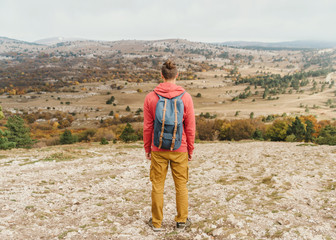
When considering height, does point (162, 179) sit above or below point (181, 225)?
above

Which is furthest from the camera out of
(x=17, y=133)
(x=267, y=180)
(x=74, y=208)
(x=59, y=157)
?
(x=17, y=133)

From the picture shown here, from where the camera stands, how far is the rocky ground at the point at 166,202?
4320 mm

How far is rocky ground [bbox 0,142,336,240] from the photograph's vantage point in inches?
170

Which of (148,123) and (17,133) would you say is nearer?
(148,123)

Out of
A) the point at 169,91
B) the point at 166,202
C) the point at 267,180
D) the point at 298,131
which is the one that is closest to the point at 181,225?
the point at 166,202

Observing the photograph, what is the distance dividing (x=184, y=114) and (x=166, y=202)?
308 cm

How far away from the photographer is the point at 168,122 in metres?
4.12

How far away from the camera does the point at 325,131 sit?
3728 centimetres

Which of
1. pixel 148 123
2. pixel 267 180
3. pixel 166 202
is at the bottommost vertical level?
pixel 267 180

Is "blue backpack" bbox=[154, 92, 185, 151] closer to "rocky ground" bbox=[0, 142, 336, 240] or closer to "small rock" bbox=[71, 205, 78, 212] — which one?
"rocky ground" bbox=[0, 142, 336, 240]

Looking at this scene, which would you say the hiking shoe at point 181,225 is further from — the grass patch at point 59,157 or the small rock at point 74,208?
the grass patch at point 59,157

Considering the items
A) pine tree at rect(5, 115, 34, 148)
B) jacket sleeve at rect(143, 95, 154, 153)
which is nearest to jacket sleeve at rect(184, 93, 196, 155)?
jacket sleeve at rect(143, 95, 154, 153)

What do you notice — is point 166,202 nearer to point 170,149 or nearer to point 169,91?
point 170,149

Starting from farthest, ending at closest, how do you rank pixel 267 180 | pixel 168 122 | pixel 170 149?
pixel 267 180 < pixel 170 149 < pixel 168 122
